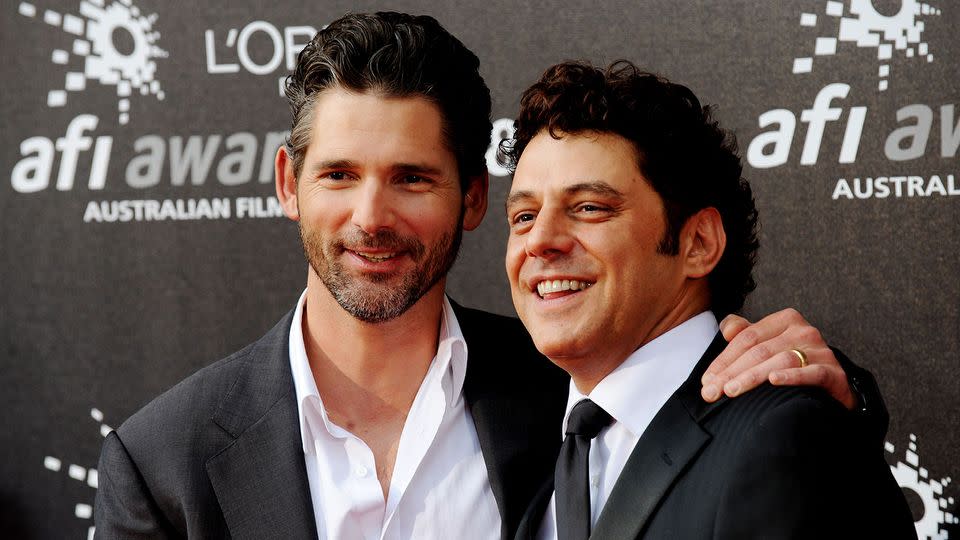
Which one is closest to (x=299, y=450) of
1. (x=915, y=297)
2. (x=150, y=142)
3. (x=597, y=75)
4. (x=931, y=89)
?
(x=597, y=75)

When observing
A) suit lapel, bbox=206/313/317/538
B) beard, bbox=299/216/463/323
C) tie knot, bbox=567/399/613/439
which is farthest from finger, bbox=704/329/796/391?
suit lapel, bbox=206/313/317/538

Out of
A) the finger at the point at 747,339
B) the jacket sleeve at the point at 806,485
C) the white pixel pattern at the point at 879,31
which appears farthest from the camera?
the white pixel pattern at the point at 879,31

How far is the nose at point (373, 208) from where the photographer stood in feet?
7.09

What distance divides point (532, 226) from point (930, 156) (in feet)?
4.87

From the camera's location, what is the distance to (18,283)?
10.8 feet

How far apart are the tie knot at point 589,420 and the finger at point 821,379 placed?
35 centimetres

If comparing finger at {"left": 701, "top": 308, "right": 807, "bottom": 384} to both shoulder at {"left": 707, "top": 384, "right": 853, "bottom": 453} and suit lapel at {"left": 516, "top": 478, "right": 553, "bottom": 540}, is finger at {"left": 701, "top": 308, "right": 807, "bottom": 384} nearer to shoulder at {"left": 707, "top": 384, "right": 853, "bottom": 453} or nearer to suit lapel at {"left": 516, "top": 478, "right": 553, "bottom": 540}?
shoulder at {"left": 707, "top": 384, "right": 853, "bottom": 453}

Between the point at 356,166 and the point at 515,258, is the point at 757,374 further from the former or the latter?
the point at 356,166

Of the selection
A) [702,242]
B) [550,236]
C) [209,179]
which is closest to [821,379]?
[702,242]

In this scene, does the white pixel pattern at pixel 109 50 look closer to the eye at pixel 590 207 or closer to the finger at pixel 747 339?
the eye at pixel 590 207

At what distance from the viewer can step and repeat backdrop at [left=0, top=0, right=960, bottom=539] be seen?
2990 millimetres

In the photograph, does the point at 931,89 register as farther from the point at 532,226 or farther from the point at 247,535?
the point at 247,535

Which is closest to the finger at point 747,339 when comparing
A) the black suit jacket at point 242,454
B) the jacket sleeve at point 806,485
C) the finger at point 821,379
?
the finger at point 821,379

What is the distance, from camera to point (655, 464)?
172 centimetres
